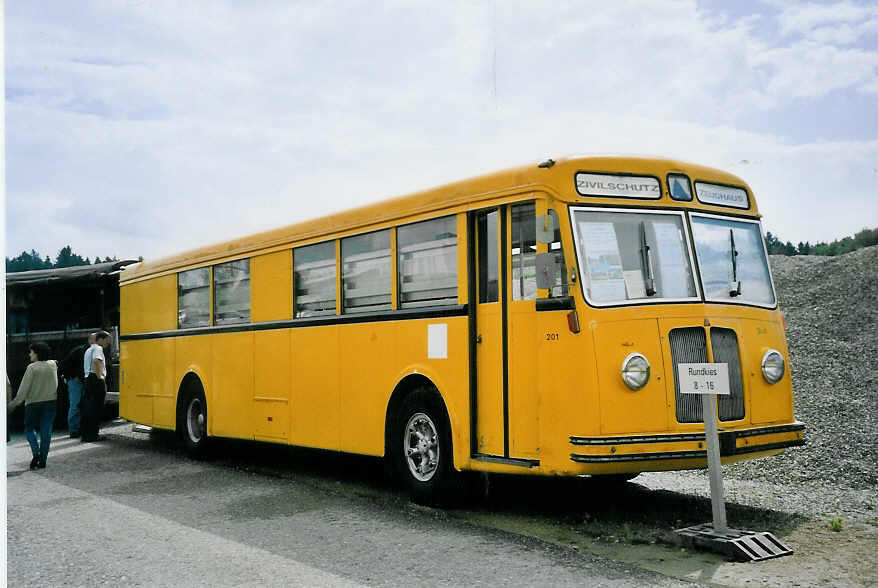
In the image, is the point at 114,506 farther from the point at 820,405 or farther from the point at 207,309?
the point at 820,405

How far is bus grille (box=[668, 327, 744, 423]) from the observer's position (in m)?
7.55

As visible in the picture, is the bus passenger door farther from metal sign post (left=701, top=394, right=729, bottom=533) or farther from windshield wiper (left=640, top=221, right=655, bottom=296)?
metal sign post (left=701, top=394, right=729, bottom=533)

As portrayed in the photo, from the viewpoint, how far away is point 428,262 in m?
9.04

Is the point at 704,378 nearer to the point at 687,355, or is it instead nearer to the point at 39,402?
the point at 687,355

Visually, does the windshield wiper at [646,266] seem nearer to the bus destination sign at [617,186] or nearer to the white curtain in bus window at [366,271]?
the bus destination sign at [617,186]

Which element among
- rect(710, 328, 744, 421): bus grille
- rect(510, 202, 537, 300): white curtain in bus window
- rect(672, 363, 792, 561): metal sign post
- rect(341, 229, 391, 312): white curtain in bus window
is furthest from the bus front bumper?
rect(341, 229, 391, 312): white curtain in bus window

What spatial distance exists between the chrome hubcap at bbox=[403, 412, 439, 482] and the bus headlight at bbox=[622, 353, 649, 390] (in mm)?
2160

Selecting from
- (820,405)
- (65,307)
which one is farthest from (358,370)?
(65,307)

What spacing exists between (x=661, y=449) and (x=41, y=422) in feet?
30.9

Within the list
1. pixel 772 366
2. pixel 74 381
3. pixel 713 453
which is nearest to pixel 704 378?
pixel 713 453

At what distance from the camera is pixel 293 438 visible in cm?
1130

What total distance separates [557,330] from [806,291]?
63.2 feet

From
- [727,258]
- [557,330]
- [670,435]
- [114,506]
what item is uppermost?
[727,258]

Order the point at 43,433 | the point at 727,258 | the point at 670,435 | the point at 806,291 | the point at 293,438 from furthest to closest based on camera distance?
the point at 806,291
the point at 43,433
the point at 293,438
the point at 727,258
the point at 670,435
